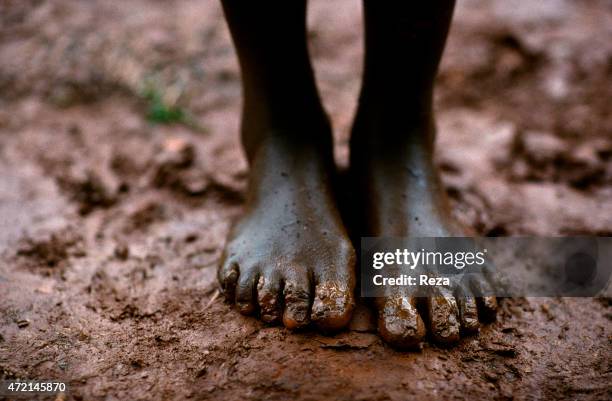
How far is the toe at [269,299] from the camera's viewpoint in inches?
40.3

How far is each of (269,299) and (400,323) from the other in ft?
0.89

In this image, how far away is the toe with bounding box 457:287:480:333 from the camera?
102 cm

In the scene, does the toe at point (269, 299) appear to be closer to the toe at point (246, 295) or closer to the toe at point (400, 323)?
the toe at point (246, 295)

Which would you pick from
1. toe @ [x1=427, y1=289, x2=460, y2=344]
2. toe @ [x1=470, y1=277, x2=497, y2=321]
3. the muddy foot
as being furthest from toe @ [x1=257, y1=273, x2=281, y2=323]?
toe @ [x1=470, y1=277, x2=497, y2=321]

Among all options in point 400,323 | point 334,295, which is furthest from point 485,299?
point 334,295

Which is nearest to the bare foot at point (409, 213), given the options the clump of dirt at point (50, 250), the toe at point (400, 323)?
the toe at point (400, 323)

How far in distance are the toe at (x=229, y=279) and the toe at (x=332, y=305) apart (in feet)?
0.66

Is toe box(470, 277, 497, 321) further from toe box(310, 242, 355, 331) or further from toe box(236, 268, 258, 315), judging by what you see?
toe box(236, 268, 258, 315)

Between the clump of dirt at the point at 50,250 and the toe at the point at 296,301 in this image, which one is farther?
the clump of dirt at the point at 50,250

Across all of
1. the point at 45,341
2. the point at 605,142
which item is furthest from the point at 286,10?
the point at 605,142

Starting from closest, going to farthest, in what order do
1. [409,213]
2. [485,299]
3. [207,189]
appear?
[485,299], [409,213], [207,189]

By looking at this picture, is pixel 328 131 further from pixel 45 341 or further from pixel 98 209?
pixel 45 341

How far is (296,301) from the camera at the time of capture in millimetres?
1007

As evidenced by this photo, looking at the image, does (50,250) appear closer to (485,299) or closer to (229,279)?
(229,279)
